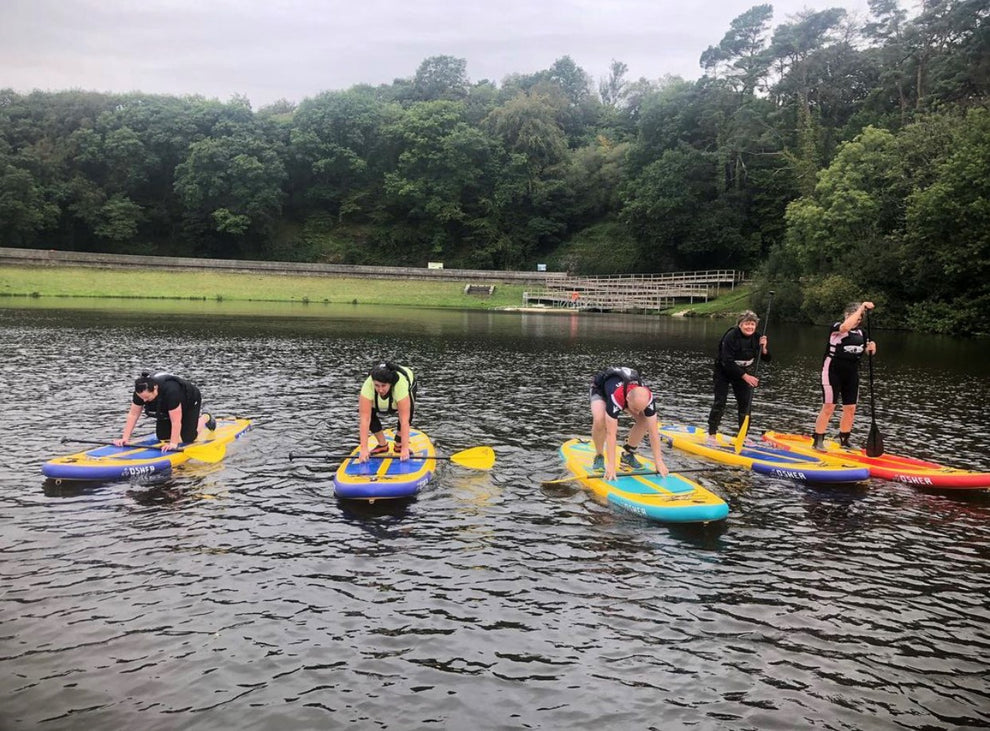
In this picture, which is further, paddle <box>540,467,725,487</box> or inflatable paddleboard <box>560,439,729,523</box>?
paddle <box>540,467,725,487</box>

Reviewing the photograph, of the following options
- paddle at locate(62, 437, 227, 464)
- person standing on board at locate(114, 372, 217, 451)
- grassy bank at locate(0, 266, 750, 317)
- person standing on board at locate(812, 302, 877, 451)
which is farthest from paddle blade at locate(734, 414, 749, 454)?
grassy bank at locate(0, 266, 750, 317)

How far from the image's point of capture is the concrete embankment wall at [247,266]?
78.4 m

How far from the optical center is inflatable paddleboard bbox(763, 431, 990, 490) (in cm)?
1333

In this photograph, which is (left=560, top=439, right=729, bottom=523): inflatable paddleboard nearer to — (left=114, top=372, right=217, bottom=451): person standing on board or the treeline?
(left=114, top=372, right=217, bottom=451): person standing on board

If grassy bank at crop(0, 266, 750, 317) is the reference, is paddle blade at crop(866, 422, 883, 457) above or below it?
below

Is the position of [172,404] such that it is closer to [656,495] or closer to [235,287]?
[656,495]

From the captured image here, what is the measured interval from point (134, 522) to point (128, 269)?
264 feet

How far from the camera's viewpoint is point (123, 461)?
13.1 metres

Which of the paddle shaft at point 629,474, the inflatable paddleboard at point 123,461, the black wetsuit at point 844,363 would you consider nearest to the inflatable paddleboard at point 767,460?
the paddle shaft at point 629,474

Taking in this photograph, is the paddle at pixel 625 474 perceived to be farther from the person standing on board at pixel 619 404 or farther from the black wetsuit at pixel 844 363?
the black wetsuit at pixel 844 363

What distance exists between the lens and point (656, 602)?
895cm

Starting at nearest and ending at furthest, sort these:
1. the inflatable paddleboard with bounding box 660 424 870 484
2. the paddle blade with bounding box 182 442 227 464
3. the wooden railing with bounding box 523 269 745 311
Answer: the inflatable paddleboard with bounding box 660 424 870 484
the paddle blade with bounding box 182 442 227 464
the wooden railing with bounding box 523 269 745 311

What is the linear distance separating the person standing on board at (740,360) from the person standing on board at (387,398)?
7.15 metres

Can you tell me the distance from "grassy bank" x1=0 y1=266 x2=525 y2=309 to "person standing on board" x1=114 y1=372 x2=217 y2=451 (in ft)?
197
